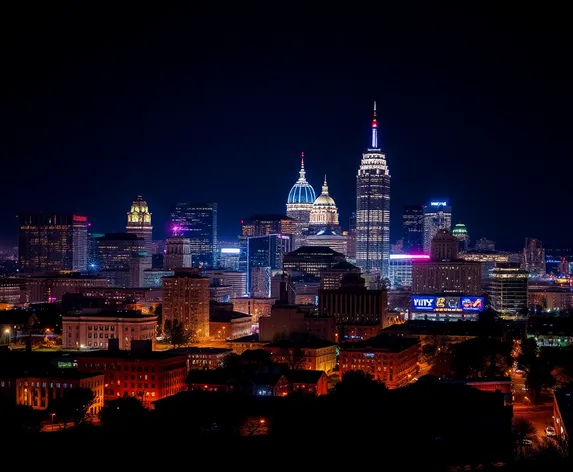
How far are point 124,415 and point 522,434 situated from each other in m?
18.2

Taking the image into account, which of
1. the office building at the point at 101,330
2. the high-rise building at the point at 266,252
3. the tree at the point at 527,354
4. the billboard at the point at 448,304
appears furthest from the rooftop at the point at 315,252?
the tree at the point at 527,354

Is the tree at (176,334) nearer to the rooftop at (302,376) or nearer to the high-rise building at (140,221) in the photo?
the rooftop at (302,376)

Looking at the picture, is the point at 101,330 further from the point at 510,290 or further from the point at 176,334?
the point at 510,290

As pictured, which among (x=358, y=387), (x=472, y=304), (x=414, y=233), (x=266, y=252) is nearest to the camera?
(x=358, y=387)

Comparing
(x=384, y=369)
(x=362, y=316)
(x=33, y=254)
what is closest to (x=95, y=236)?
(x=33, y=254)

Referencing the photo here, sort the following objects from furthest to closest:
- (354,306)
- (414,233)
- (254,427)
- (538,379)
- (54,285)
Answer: (414,233), (54,285), (354,306), (538,379), (254,427)

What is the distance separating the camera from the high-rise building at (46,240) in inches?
6860

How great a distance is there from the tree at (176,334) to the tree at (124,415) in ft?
103

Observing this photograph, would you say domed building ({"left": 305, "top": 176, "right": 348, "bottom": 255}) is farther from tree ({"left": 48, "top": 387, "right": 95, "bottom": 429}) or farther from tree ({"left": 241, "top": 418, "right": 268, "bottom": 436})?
tree ({"left": 241, "top": 418, "right": 268, "bottom": 436})

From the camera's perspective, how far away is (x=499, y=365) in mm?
78500

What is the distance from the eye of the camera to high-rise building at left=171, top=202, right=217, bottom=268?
188 m

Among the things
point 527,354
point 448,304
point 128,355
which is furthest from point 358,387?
point 448,304

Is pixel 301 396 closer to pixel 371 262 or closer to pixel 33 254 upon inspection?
pixel 371 262

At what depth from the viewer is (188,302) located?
4090 inches
